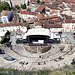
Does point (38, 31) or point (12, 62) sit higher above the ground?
point (38, 31)

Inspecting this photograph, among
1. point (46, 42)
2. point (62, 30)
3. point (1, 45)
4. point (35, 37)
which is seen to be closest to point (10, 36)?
point (1, 45)

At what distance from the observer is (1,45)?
4209cm

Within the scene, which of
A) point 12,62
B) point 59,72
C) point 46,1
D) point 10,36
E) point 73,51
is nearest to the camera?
point 59,72

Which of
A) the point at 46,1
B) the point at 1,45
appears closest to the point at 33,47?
the point at 1,45

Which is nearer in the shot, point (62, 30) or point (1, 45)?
point (1, 45)

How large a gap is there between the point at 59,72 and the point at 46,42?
16.6m

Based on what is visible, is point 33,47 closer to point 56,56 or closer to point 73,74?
point 56,56

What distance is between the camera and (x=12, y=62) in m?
33.0

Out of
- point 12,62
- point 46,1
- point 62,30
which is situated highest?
point 46,1

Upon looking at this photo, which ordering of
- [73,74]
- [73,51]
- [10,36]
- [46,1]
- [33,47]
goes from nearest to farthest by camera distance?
[73,74] < [73,51] < [33,47] < [10,36] < [46,1]

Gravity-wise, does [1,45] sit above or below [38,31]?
below

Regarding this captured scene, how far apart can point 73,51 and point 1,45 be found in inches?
1004

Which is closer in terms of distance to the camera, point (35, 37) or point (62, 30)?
point (35, 37)

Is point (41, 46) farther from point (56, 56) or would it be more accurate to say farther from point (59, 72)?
point (59, 72)
